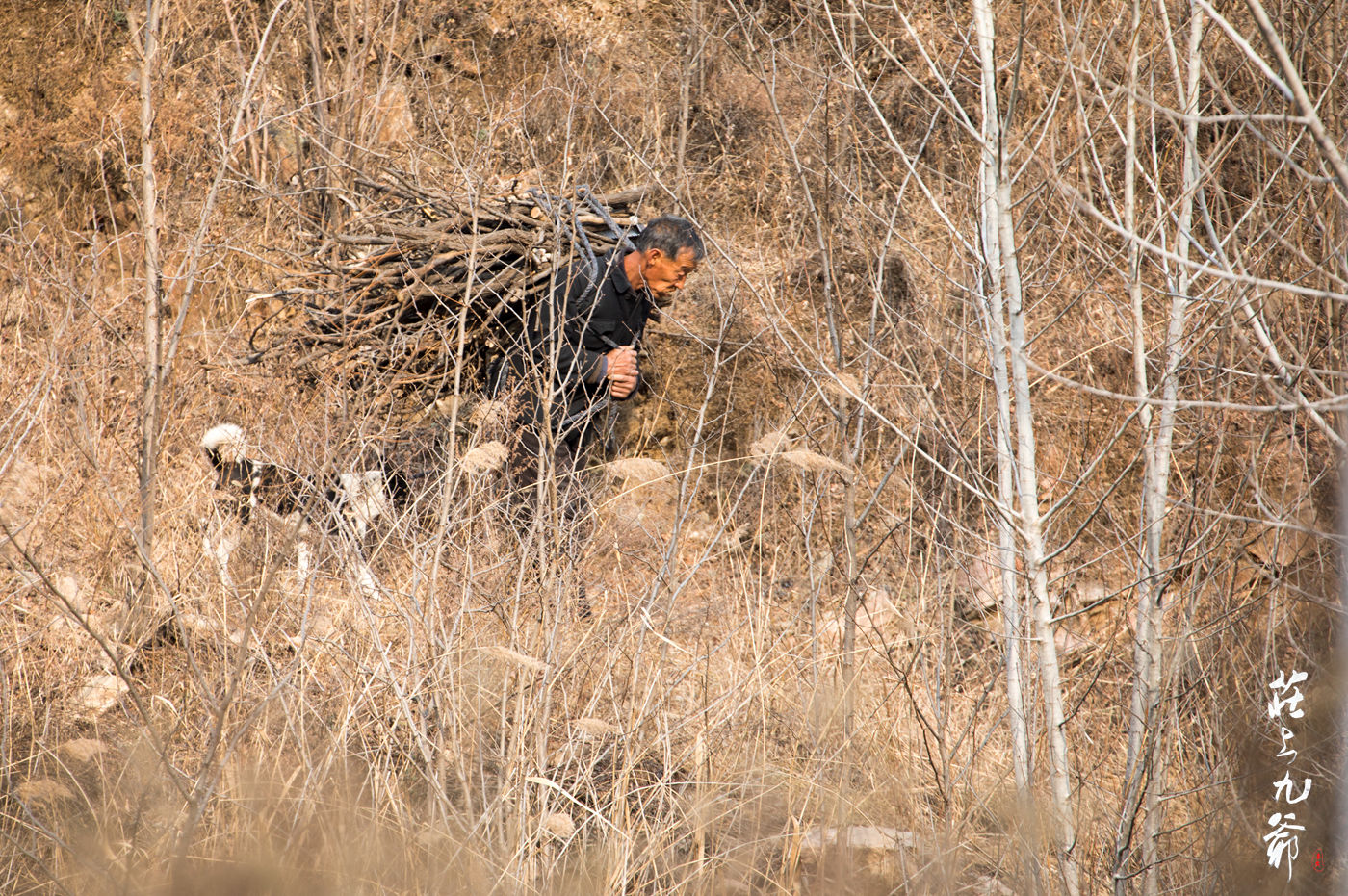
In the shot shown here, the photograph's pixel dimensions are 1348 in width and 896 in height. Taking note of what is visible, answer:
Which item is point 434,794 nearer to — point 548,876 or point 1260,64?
point 548,876

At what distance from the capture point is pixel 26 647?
3.26 meters

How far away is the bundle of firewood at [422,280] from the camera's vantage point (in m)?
4.27

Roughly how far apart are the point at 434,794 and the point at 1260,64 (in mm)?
2059

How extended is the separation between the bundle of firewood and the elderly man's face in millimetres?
268

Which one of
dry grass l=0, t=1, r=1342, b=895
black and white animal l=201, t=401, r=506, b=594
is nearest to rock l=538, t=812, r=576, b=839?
dry grass l=0, t=1, r=1342, b=895

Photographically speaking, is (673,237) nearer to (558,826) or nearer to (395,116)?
(558,826)

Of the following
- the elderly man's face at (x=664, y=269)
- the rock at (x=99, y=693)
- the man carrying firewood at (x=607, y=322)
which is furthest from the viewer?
the elderly man's face at (x=664, y=269)

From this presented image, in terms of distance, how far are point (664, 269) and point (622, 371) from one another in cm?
41

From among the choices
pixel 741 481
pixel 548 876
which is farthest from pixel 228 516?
pixel 741 481

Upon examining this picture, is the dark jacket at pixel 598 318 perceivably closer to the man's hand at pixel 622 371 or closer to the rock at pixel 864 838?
the man's hand at pixel 622 371

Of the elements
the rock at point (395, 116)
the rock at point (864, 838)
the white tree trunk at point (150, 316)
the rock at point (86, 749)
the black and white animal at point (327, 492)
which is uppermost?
the rock at point (395, 116)

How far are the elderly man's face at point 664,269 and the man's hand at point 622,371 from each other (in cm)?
27

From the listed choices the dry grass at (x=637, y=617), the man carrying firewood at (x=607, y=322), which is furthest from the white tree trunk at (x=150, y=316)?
the man carrying firewood at (x=607, y=322)

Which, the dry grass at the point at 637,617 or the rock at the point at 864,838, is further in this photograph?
the rock at the point at 864,838
